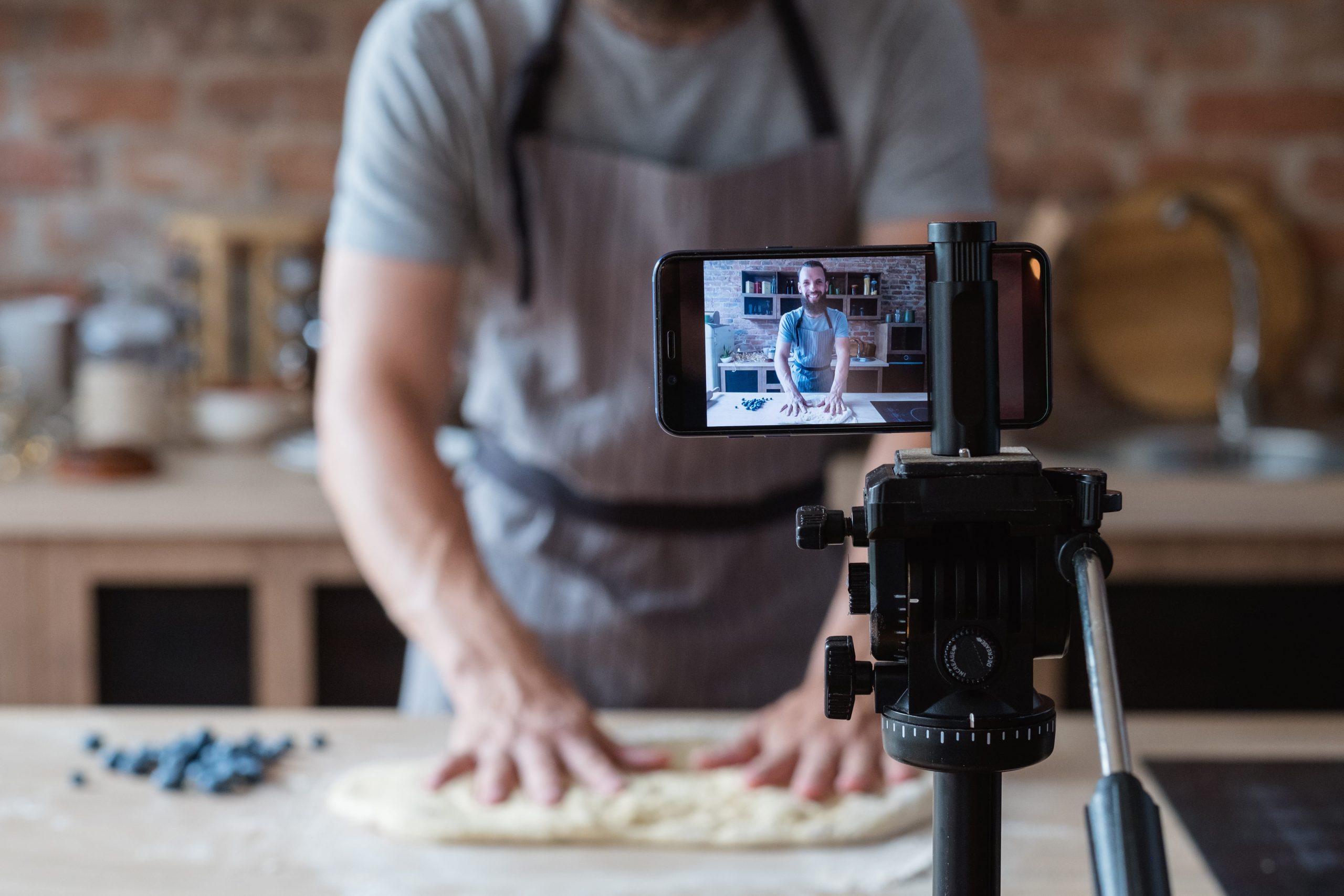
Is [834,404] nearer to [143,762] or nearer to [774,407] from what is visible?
[774,407]

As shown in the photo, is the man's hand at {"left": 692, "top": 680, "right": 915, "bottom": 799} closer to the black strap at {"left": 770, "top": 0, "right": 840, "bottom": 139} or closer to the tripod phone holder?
the tripod phone holder

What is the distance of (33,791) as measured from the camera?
0.93 m

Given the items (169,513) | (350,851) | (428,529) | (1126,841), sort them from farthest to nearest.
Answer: (169,513) < (428,529) < (350,851) < (1126,841)

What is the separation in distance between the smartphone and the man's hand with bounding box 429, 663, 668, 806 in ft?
1.64

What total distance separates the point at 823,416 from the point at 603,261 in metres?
0.80

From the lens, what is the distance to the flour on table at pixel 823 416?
0.46 meters

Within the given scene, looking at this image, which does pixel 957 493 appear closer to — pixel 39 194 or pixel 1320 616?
pixel 1320 616

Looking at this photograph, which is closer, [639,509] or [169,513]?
[639,509]

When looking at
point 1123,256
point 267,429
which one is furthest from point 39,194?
point 1123,256

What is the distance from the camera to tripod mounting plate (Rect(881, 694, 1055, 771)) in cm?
44

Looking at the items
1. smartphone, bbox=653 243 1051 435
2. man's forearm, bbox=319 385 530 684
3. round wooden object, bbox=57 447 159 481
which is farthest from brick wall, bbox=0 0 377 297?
smartphone, bbox=653 243 1051 435

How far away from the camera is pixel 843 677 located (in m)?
0.46

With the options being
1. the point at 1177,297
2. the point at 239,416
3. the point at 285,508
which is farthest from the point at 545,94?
the point at 1177,297

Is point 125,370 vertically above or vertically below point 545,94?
below
